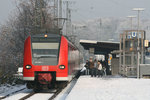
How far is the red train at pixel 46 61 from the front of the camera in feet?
50.6

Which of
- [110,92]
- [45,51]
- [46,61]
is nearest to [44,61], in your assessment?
[46,61]

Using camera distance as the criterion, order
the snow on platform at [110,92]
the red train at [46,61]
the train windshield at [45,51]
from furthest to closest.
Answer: the train windshield at [45,51] → the red train at [46,61] → the snow on platform at [110,92]

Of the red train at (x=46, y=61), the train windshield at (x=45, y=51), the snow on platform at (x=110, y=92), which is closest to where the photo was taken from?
the snow on platform at (x=110, y=92)

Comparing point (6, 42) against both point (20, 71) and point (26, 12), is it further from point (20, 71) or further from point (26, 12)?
point (20, 71)

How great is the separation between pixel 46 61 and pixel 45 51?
574mm

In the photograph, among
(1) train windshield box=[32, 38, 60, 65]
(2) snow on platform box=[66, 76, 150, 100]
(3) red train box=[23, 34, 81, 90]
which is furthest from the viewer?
(1) train windshield box=[32, 38, 60, 65]

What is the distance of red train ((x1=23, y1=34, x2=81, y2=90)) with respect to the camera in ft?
50.6

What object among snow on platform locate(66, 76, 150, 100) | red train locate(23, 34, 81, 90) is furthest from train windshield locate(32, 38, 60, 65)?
snow on platform locate(66, 76, 150, 100)

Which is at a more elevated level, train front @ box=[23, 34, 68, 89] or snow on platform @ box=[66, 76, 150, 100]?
train front @ box=[23, 34, 68, 89]

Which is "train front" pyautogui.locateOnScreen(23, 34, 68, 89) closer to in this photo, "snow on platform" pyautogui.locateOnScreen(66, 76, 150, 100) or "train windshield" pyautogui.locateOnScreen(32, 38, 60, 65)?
"train windshield" pyautogui.locateOnScreen(32, 38, 60, 65)

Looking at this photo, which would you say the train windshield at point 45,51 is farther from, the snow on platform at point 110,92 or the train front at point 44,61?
the snow on platform at point 110,92

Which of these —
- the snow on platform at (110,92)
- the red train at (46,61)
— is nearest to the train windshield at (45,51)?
the red train at (46,61)

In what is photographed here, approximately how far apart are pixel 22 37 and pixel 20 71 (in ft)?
54.1

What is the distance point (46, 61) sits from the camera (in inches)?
614
